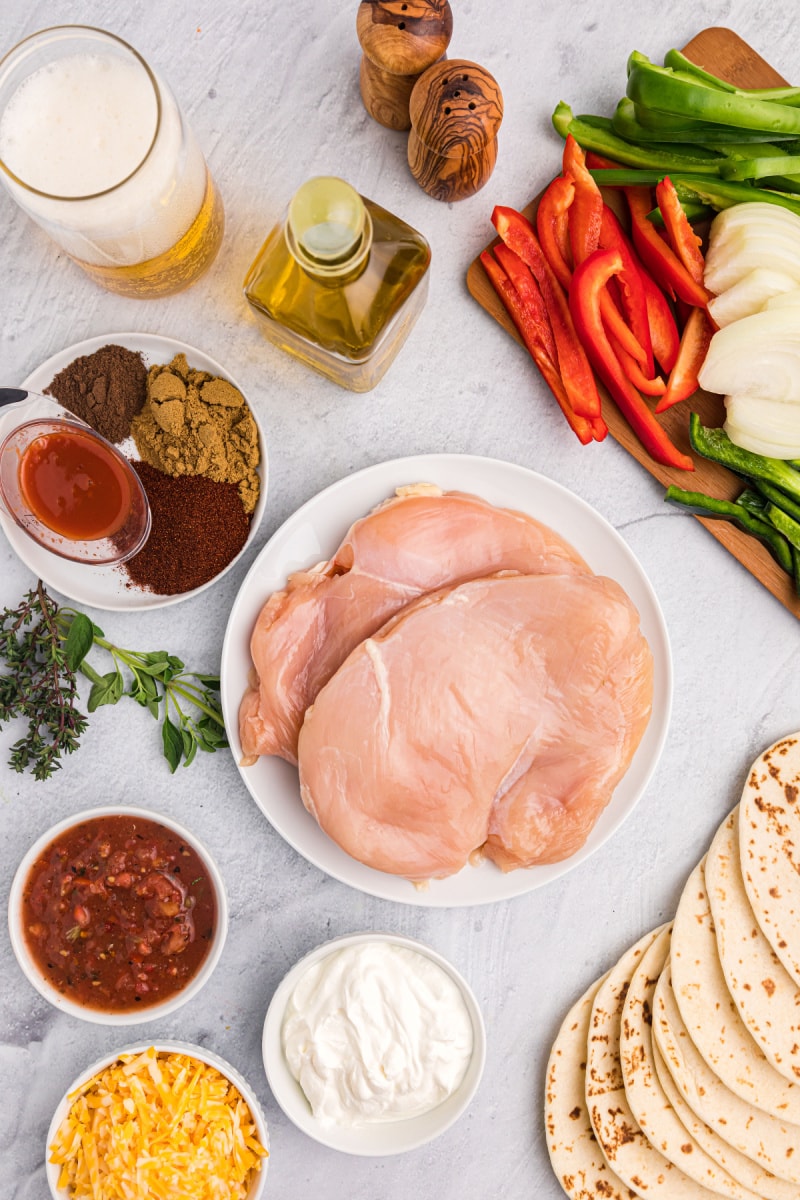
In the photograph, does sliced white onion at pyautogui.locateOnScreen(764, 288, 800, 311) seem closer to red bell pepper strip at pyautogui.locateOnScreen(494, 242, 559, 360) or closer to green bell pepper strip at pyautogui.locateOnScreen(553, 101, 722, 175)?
green bell pepper strip at pyautogui.locateOnScreen(553, 101, 722, 175)

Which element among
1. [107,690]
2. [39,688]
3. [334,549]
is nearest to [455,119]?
[334,549]

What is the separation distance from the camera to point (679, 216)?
2285 mm

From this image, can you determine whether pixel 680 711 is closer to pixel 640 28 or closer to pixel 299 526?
pixel 299 526

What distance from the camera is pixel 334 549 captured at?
236 cm

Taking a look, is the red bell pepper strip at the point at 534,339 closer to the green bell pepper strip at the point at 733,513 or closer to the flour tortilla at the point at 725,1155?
the green bell pepper strip at the point at 733,513

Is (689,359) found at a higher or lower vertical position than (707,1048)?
higher

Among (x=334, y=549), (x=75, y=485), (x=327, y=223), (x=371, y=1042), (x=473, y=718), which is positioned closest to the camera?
(x=327, y=223)

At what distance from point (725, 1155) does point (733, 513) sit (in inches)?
72.2

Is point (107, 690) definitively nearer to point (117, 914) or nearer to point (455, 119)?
point (117, 914)

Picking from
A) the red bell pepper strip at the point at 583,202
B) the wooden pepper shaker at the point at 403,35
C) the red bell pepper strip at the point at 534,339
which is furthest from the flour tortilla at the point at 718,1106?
the wooden pepper shaker at the point at 403,35

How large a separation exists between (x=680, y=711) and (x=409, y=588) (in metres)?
0.98

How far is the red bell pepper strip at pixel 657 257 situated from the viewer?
235 centimetres

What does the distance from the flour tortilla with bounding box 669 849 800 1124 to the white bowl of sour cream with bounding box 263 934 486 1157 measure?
2.01ft

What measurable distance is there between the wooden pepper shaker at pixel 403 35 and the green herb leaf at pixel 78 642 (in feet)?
5.34
